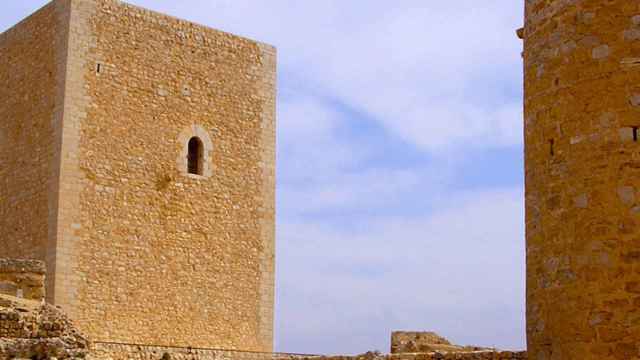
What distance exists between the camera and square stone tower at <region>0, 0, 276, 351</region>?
15.9 m

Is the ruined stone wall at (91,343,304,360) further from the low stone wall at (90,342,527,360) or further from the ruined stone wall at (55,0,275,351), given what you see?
the ruined stone wall at (55,0,275,351)

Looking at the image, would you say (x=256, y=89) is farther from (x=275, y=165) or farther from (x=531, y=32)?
(x=531, y=32)

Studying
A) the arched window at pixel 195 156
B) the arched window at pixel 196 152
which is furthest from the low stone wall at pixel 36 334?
the arched window at pixel 195 156

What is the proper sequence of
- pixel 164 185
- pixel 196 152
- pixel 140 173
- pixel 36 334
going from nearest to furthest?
pixel 36 334
pixel 140 173
pixel 164 185
pixel 196 152

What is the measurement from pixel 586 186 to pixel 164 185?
430 inches

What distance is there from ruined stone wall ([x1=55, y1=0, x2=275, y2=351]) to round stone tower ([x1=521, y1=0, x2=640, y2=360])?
32.1ft

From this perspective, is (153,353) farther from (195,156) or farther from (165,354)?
(195,156)

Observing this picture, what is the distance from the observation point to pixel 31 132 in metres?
16.7

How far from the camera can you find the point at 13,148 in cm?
1712

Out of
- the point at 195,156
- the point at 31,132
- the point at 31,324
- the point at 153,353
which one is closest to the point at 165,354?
the point at 153,353

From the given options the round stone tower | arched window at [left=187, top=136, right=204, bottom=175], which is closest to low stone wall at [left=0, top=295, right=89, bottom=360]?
the round stone tower

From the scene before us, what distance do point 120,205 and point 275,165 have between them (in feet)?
10.8

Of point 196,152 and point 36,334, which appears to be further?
point 196,152

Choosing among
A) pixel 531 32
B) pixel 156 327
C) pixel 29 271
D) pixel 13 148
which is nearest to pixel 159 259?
pixel 156 327
